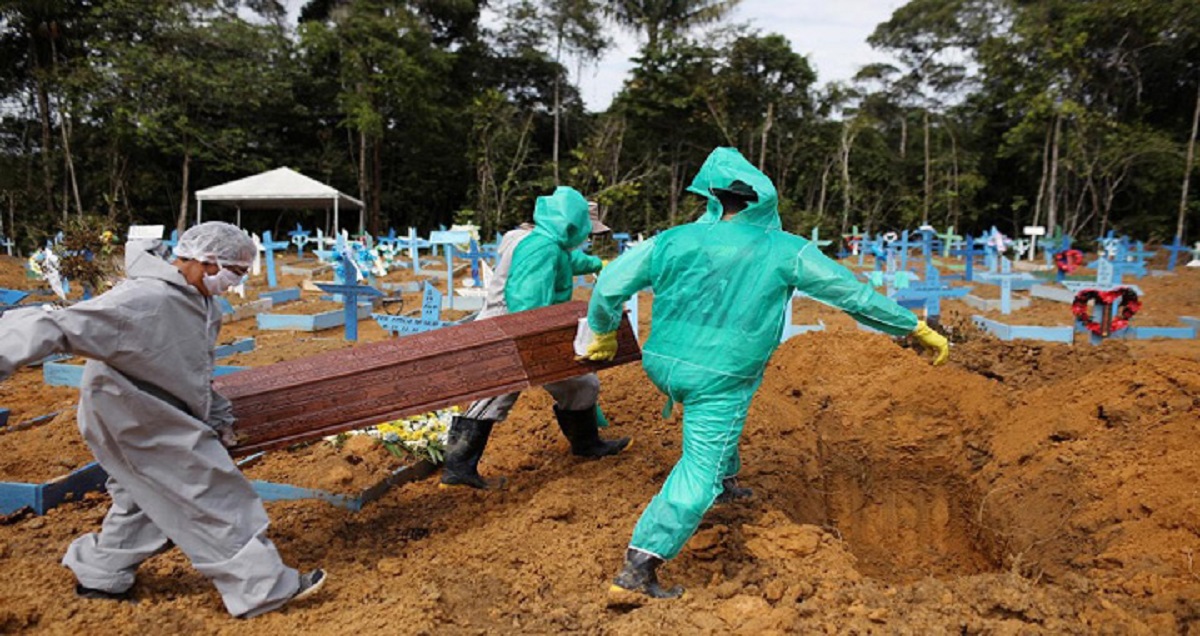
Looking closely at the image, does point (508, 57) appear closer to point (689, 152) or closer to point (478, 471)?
point (689, 152)

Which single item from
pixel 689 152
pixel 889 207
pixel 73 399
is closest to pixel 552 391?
pixel 73 399

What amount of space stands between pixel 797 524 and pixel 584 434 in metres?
1.50

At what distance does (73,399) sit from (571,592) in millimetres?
5383

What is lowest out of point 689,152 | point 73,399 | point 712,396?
point 73,399

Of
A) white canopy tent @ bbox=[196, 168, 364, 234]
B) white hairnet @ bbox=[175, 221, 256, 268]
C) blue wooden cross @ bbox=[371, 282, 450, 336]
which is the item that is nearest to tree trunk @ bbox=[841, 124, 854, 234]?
white canopy tent @ bbox=[196, 168, 364, 234]

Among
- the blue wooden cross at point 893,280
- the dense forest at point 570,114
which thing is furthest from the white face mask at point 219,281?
the dense forest at point 570,114

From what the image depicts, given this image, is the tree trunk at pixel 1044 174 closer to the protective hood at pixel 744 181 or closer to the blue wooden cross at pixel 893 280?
the blue wooden cross at pixel 893 280

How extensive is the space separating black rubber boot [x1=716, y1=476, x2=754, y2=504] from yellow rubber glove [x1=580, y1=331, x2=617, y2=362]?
107 centimetres

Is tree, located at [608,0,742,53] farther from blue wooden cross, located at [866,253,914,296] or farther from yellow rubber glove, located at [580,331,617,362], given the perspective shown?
yellow rubber glove, located at [580,331,617,362]

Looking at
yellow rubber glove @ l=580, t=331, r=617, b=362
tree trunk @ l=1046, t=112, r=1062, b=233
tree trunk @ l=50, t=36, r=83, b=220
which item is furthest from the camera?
tree trunk @ l=1046, t=112, r=1062, b=233

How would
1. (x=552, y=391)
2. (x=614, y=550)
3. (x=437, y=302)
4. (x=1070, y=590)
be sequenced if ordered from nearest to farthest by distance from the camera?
(x=1070, y=590) → (x=614, y=550) → (x=552, y=391) → (x=437, y=302)

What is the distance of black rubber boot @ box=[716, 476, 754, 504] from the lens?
4.12m

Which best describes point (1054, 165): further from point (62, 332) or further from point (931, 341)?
point (62, 332)

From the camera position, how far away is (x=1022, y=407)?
5.13 m
